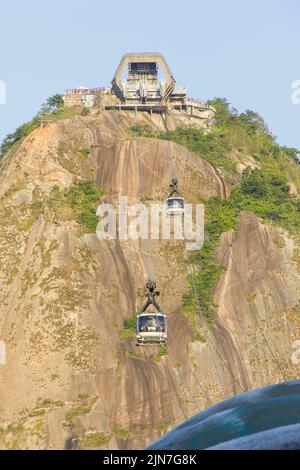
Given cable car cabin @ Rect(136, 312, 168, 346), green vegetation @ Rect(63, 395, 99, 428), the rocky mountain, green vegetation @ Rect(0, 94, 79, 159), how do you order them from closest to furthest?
cable car cabin @ Rect(136, 312, 168, 346), green vegetation @ Rect(63, 395, 99, 428), the rocky mountain, green vegetation @ Rect(0, 94, 79, 159)

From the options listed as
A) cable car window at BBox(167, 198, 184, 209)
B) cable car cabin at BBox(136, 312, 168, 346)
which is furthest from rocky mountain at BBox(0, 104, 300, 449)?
cable car window at BBox(167, 198, 184, 209)

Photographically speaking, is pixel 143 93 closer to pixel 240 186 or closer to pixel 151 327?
pixel 240 186

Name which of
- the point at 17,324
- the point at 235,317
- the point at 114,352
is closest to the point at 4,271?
the point at 17,324

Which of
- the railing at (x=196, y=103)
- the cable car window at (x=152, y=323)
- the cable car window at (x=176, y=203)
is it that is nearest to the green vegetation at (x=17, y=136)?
the railing at (x=196, y=103)

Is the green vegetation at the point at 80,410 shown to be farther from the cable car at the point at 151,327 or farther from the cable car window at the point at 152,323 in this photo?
the cable car window at the point at 152,323

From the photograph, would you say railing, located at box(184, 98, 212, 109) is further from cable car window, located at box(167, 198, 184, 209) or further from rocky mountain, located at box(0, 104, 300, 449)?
cable car window, located at box(167, 198, 184, 209)

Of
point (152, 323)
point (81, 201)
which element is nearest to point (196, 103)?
point (81, 201)
